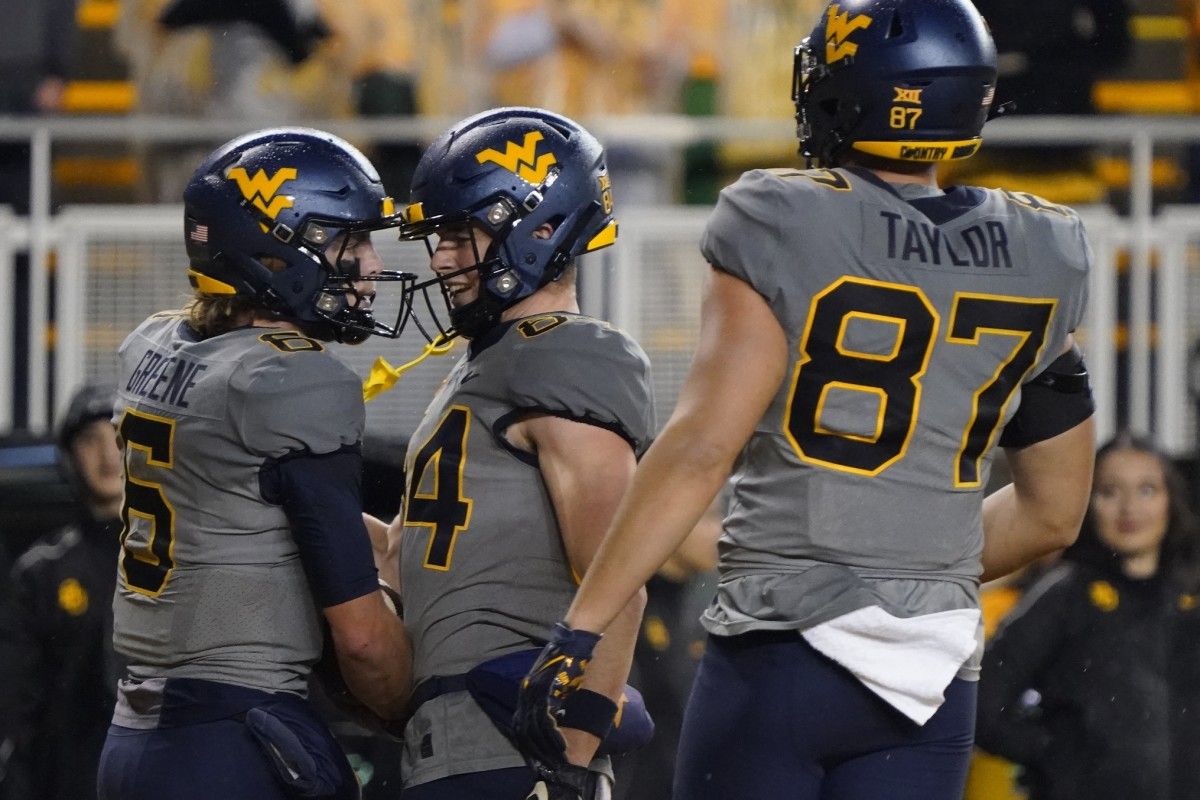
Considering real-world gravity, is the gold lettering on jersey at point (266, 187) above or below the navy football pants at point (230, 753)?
above

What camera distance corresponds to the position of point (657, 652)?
568 centimetres

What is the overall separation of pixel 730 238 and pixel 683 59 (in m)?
4.94

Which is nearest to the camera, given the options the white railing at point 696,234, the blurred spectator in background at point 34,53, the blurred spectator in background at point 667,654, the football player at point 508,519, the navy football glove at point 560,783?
the navy football glove at point 560,783

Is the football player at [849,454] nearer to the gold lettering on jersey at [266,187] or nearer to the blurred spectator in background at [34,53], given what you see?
the gold lettering on jersey at [266,187]

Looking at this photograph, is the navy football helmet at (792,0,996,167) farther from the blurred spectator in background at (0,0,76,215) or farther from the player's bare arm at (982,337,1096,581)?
the blurred spectator in background at (0,0,76,215)

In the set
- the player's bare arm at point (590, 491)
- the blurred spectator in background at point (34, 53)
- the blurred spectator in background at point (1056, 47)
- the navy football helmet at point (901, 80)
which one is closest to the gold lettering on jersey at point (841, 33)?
the navy football helmet at point (901, 80)

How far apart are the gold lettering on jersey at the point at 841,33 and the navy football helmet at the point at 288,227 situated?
866 mm

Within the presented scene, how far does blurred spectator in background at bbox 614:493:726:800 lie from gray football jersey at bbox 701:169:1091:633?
283cm

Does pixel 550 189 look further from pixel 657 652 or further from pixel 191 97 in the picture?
pixel 191 97

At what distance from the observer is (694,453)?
2.64 meters

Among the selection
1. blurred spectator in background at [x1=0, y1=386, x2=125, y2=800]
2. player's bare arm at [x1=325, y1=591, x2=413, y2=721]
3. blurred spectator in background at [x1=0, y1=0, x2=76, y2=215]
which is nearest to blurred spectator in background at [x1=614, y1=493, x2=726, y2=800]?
blurred spectator in background at [x1=0, y1=386, x2=125, y2=800]

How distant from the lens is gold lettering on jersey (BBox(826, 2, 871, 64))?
285 centimetres

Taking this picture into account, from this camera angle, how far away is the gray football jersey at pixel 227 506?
2.99m

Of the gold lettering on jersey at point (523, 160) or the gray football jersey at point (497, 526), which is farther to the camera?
the gold lettering on jersey at point (523, 160)
